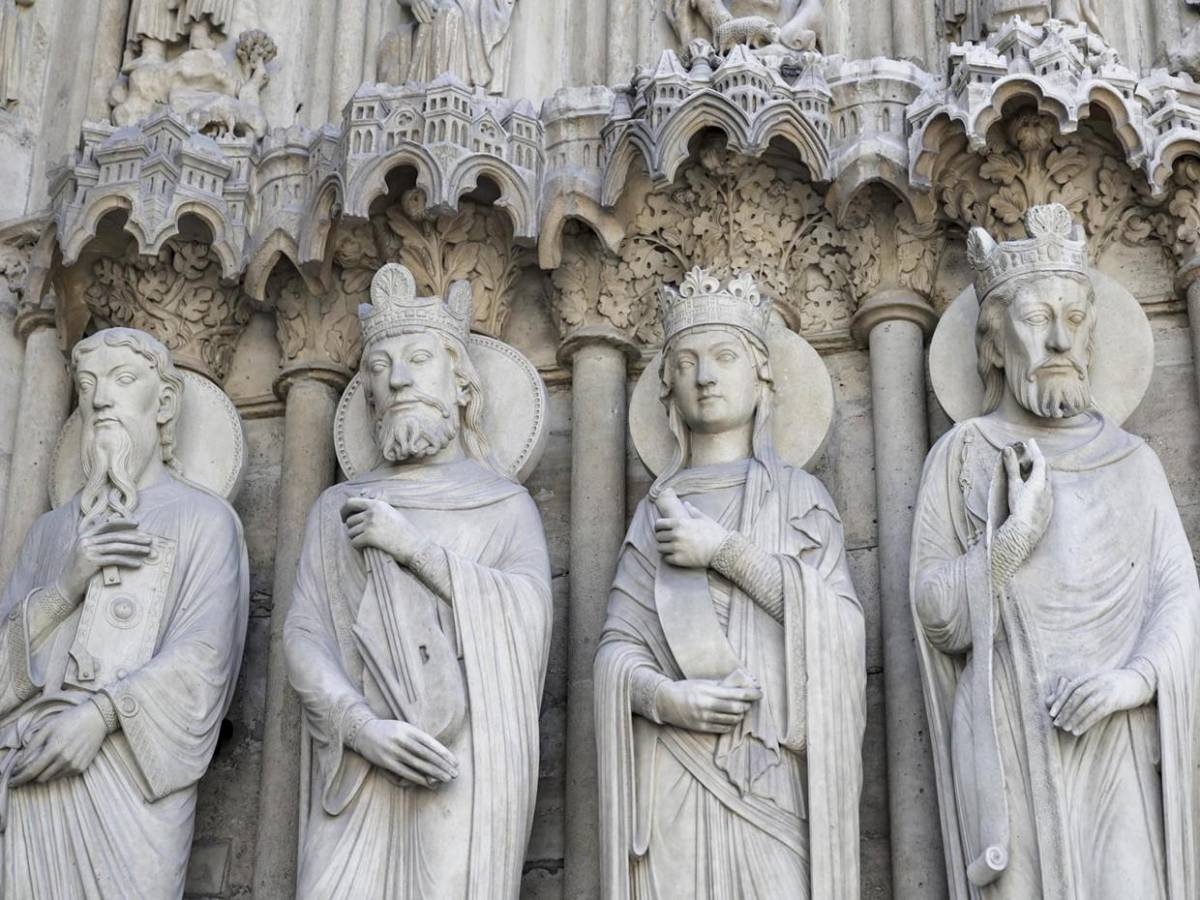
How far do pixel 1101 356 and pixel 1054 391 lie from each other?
0.35 meters

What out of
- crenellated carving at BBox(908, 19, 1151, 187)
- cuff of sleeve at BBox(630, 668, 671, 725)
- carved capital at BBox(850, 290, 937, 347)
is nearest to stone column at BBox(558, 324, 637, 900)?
cuff of sleeve at BBox(630, 668, 671, 725)

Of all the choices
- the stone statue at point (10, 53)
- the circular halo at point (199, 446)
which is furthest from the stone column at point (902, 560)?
the stone statue at point (10, 53)

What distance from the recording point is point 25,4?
315 inches

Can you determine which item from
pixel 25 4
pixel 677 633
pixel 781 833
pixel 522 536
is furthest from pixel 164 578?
pixel 25 4

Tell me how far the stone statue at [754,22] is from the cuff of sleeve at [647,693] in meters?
2.22

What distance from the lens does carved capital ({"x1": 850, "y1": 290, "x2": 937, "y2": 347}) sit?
6.72m

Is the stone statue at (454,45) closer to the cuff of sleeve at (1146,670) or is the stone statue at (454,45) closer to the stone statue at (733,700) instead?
the stone statue at (733,700)

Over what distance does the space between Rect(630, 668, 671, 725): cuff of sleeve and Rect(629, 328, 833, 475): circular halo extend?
3.06 ft

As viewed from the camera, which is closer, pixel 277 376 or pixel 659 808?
pixel 659 808

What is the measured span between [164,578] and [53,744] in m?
0.63

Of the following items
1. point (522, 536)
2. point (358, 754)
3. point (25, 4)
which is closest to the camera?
point (358, 754)

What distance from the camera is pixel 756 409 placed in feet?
20.8

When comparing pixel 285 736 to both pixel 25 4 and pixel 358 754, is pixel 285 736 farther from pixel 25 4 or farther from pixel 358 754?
pixel 25 4

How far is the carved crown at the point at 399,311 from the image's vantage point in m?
6.51
